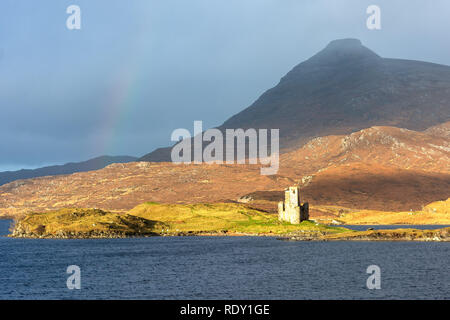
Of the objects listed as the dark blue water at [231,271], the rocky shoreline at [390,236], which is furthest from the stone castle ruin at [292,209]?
the dark blue water at [231,271]

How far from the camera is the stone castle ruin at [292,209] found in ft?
587

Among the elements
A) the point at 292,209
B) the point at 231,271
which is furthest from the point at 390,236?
the point at 231,271

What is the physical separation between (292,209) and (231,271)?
92.2 m

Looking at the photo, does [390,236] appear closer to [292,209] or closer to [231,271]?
[292,209]

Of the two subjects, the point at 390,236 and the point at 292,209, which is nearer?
the point at 390,236

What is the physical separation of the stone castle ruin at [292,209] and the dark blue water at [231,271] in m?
30.7

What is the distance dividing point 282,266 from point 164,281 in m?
25.6

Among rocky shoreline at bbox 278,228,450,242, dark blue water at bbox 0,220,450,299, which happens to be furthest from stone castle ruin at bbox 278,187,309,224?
dark blue water at bbox 0,220,450,299

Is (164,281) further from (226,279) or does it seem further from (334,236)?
(334,236)

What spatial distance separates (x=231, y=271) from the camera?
94875 mm

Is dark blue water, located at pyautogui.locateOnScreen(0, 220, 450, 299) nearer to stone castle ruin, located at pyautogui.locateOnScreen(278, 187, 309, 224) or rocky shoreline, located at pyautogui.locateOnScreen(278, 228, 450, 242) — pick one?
rocky shoreline, located at pyautogui.locateOnScreen(278, 228, 450, 242)

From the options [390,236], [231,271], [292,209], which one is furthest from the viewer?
[292,209]
